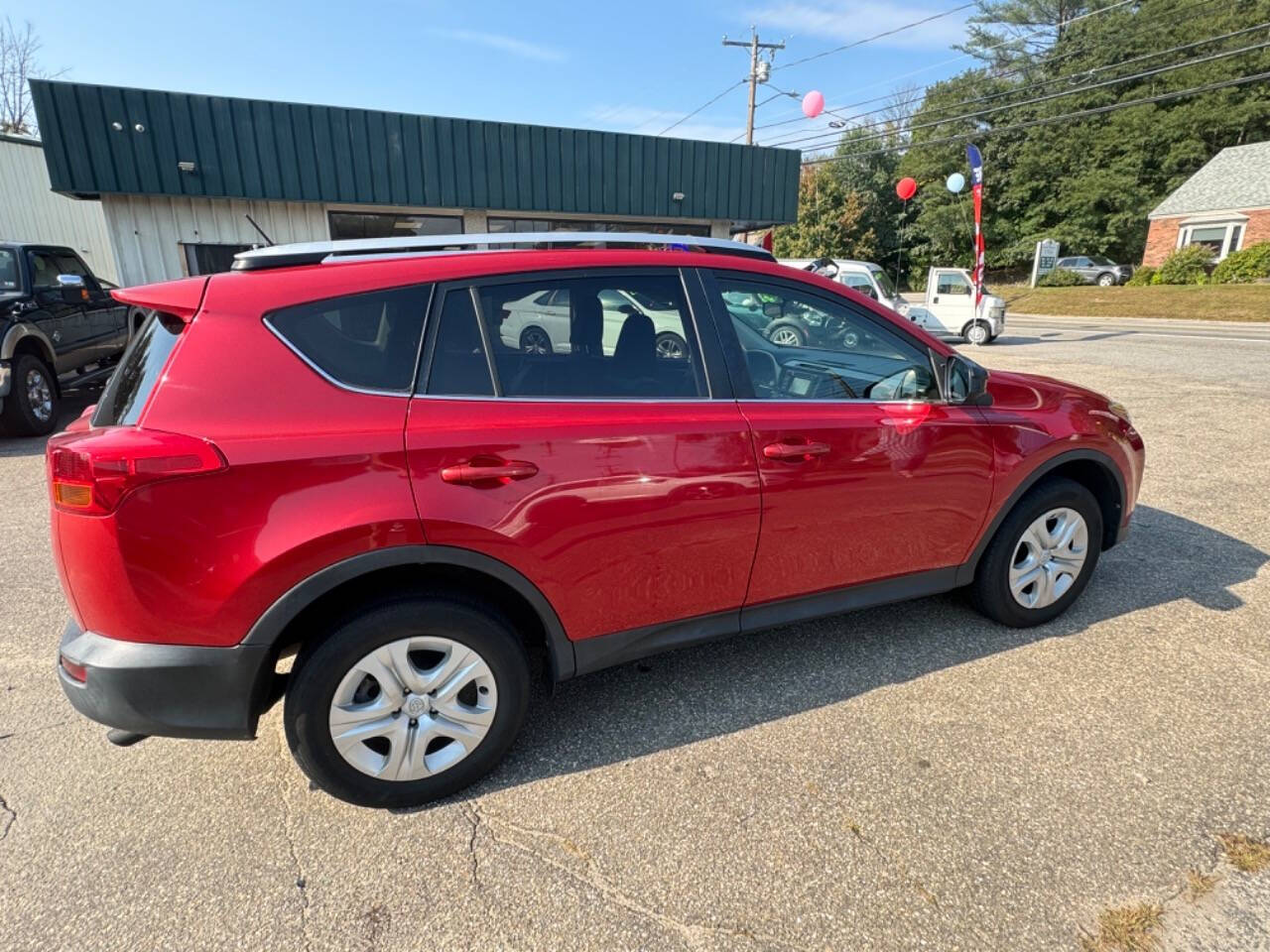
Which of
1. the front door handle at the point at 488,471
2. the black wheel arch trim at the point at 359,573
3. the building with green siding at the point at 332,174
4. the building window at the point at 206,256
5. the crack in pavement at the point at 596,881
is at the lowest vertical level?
the crack in pavement at the point at 596,881

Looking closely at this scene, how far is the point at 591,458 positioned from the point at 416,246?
95 centimetres

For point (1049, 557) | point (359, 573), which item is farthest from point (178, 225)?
point (1049, 557)

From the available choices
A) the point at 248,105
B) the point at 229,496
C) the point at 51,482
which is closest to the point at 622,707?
the point at 229,496

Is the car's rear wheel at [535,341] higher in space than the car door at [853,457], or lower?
higher

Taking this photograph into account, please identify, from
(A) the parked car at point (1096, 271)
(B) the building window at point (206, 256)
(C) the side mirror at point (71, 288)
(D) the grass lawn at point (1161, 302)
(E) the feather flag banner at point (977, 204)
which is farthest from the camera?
(A) the parked car at point (1096, 271)

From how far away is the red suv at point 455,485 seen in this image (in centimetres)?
185

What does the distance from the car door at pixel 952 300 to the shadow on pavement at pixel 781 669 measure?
15018 millimetres

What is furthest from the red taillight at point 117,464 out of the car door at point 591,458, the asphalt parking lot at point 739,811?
the asphalt parking lot at point 739,811

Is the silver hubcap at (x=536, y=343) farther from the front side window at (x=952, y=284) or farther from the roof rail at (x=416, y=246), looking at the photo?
the front side window at (x=952, y=284)

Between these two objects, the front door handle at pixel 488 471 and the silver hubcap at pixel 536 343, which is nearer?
the front door handle at pixel 488 471

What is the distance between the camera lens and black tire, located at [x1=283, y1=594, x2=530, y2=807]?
78.5 inches

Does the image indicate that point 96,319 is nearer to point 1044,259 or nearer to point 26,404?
point 26,404

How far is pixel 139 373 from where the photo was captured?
203 cm

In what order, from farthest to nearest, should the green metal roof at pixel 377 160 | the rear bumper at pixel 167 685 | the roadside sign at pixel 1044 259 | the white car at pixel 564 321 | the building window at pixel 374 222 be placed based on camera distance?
the roadside sign at pixel 1044 259 < the building window at pixel 374 222 < the green metal roof at pixel 377 160 < the white car at pixel 564 321 < the rear bumper at pixel 167 685
